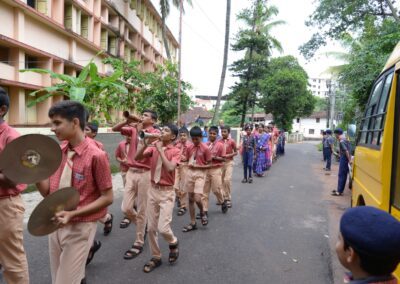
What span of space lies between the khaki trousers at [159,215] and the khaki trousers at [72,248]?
1.61 metres

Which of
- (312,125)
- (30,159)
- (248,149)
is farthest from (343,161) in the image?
(312,125)

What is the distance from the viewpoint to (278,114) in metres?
30.2

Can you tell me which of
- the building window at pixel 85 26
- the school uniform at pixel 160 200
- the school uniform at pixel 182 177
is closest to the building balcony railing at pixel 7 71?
the building window at pixel 85 26

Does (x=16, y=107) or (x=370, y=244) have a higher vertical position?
(x=16, y=107)

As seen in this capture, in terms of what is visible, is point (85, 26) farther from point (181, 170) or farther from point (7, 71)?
point (181, 170)

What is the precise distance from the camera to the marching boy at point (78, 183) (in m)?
2.41

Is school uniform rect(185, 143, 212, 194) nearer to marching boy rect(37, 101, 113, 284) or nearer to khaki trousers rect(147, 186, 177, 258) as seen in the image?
khaki trousers rect(147, 186, 177, 258)

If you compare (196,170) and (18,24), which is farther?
(18,24)

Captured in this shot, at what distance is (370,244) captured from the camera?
1354 mm

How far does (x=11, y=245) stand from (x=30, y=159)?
1.14 meters

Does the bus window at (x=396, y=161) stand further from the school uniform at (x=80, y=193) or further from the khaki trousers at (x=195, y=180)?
the khaki trousers at (x=195, y=180)

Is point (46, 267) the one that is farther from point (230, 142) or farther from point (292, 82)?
point (292, 82)

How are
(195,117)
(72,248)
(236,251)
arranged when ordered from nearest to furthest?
1. (72,248)
2. (236,251)
3. (195,117)

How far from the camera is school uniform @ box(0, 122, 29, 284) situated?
283cm
